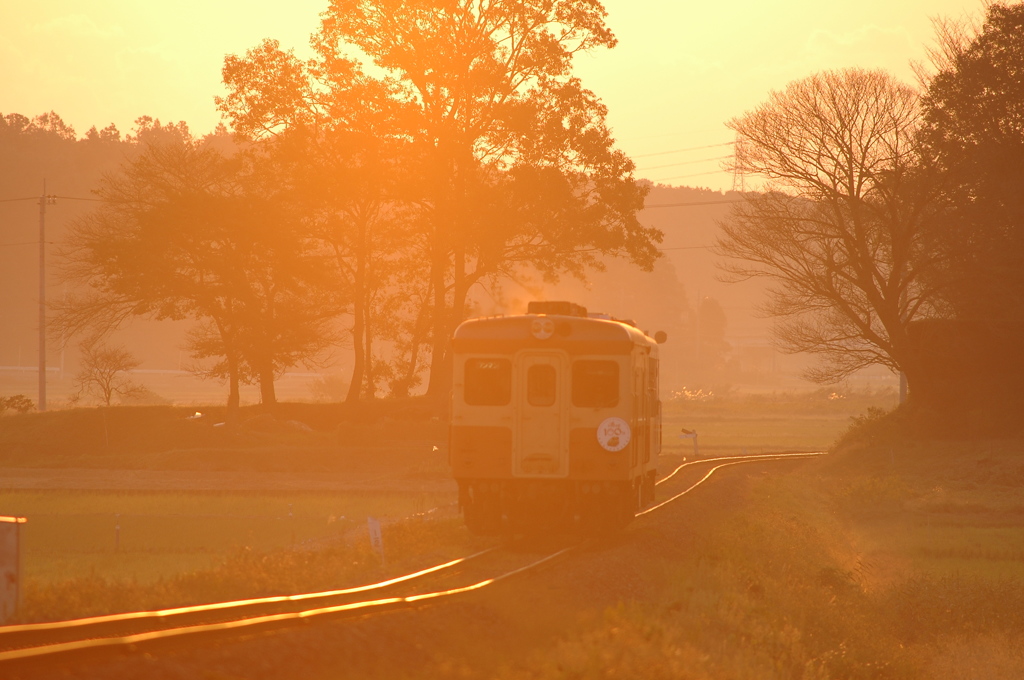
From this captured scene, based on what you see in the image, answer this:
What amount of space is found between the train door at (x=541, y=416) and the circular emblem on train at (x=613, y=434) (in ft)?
1.79

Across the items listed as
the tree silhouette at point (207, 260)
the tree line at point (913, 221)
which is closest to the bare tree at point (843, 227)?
the tree line at point (913, 221)

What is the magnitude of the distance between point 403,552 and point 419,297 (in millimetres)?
38440

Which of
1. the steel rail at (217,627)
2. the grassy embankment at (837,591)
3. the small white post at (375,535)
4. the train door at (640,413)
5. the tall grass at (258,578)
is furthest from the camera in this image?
the train door at (640,413)

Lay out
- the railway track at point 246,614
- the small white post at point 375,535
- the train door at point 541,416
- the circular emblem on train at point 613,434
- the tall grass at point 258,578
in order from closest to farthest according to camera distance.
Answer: the railway track at point 246,614 < the tall grass at point 258,578 < the small white post at point 375,535 < the circular emblem on train at point 613,434 < the train door at point 541,416

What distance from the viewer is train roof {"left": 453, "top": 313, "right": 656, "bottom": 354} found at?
615 inches

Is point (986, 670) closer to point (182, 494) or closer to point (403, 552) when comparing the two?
point (403, 552)

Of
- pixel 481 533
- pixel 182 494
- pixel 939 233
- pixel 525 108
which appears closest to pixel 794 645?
pixel 481 533

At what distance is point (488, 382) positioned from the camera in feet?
51.9

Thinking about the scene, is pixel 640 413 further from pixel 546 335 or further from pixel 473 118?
pixel 473 118

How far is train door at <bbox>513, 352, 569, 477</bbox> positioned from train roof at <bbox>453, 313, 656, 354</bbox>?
0.71 ft

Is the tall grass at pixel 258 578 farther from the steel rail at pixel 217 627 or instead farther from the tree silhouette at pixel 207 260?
the tree silhouette at pixel 207 260

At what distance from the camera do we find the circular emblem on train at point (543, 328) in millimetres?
15656

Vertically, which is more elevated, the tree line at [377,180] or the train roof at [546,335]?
the tree line at [377,180]

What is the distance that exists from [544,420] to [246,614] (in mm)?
7305
